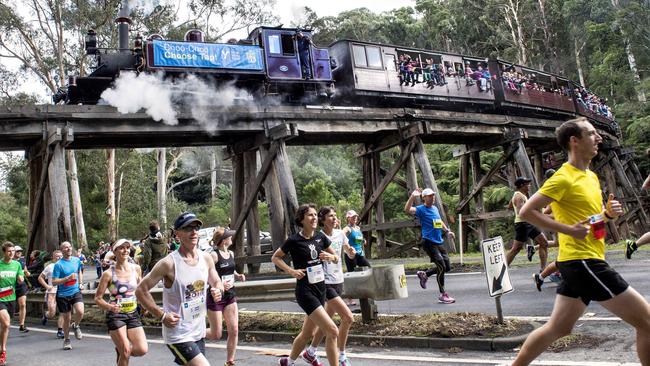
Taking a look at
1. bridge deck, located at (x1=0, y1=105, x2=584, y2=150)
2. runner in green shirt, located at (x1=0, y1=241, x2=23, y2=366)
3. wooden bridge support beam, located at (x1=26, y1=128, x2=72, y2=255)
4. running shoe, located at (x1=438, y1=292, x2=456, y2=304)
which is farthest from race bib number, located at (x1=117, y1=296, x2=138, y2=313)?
bridge deck, located at (x1=0, y1=105, x2=584, y2=150)

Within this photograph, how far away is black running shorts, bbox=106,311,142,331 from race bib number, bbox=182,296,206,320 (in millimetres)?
1940

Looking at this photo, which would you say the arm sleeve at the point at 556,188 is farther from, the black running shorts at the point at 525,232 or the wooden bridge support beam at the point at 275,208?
the wooden bridge support beam at the point at 275,208

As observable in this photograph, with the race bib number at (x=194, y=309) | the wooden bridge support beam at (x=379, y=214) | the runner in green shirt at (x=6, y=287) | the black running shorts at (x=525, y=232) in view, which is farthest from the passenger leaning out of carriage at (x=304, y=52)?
the race bib number at (x=194, y=309)

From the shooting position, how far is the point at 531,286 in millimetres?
8953

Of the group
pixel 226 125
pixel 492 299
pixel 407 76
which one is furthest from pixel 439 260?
pixel 407 76

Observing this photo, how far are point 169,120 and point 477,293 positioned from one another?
301 inches

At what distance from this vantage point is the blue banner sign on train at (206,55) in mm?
14000

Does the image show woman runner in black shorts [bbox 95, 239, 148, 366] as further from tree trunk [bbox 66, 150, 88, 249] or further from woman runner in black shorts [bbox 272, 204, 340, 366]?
tree trunk [bbox 66, 150, 88, 249]

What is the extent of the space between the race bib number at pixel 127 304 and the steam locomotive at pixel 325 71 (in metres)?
9.51

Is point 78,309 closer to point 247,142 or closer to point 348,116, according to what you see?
point 247,142

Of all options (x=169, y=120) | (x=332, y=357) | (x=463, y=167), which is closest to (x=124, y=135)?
(x=169, y=120)

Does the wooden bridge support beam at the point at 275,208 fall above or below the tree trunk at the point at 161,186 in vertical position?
below

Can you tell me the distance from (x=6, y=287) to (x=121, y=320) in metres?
A: 3.71

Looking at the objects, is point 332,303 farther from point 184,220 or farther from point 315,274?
point 184,220
